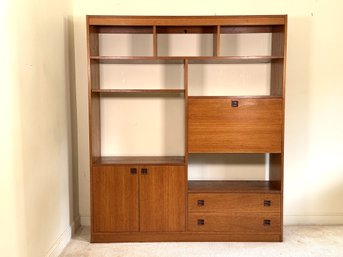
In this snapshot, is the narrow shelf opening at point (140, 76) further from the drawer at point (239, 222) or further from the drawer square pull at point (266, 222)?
the drawer square pull at point (266, 222)

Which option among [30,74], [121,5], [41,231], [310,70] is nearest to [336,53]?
[310,70]

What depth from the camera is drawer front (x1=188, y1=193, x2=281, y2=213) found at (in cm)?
279

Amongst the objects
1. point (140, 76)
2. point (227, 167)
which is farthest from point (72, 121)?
point (227, 167)

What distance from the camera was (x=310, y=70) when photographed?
3098 millimetres

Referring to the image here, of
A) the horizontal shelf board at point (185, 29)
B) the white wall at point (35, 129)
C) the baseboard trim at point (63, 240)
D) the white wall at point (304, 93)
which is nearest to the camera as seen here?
the white wall at point (35, 129)

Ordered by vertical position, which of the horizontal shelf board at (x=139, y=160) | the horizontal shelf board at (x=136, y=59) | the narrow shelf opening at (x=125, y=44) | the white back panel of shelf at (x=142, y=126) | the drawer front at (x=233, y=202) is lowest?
the drawer front at (x=233, y=202)

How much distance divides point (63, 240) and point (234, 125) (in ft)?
5.89

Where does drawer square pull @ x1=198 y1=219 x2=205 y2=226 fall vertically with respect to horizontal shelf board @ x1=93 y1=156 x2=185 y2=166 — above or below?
below

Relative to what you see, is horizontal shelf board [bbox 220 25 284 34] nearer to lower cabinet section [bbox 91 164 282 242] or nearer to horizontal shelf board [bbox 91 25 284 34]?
horizontal shelf board [bbox 91 25 284 34]

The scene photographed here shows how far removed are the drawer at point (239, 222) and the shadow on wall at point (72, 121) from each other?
116cm

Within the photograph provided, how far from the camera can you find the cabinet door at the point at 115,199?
2785 mm

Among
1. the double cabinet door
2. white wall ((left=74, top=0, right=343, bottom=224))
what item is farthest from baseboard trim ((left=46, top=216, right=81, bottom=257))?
the double cabinet door

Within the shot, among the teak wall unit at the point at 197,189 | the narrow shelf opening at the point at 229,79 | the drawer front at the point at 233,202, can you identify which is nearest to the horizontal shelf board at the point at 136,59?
the teak wall unit at the point at 197,189

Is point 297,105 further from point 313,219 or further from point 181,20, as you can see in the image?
point 181,20
